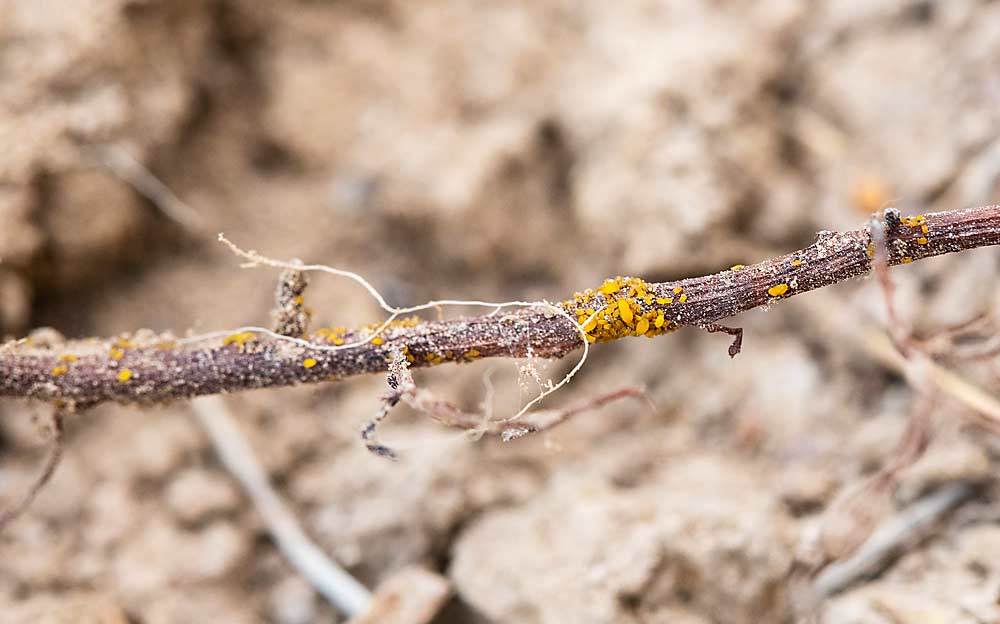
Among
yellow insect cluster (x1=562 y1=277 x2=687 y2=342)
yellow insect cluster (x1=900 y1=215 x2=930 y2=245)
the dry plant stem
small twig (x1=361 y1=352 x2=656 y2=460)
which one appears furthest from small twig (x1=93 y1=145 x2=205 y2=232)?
yellow insect cluster (x1=900 y1=215 x2=930 y2=245)

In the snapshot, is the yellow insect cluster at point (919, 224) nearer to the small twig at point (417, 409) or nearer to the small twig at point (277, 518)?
the small twig at point (417, 409)

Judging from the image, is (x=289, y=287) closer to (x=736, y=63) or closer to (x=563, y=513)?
(x=563, y=513)

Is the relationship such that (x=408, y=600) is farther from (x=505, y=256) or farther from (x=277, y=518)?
(x=505, y=256)

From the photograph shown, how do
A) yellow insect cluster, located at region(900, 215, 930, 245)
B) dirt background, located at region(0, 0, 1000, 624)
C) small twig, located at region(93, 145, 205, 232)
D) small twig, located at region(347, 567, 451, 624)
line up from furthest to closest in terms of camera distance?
small twig, located at region(93, 145, 205, 232) → dirt background, located at region(0, 0, 1000, 624) → small twig, located at region(347, 567, 451, 624) → yellow insect cluster, located at region(900, 215, 930, 245)

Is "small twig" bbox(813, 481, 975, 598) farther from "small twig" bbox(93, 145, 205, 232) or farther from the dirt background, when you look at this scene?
"small twig" bbox(93, 145, 205, 232)

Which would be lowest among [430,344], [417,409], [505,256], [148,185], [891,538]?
[891,538]

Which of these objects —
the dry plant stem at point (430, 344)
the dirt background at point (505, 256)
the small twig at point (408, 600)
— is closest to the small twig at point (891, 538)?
the dirt background at point (505, 256)

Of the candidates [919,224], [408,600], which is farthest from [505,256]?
[919,224]

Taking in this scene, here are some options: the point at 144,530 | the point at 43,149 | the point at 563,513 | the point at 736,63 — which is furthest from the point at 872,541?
the point at 43,149
